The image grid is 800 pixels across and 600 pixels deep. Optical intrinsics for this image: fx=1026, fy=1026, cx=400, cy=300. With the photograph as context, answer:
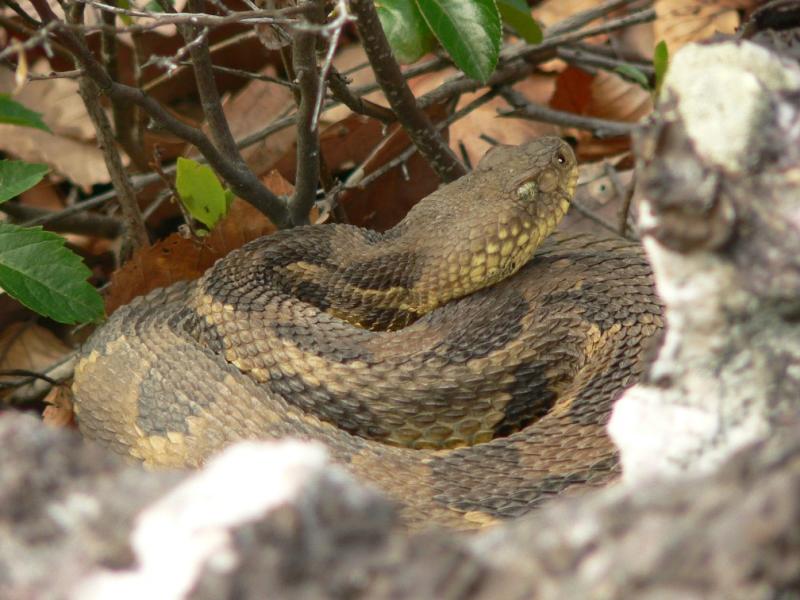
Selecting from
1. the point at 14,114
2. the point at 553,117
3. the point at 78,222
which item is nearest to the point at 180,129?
the point at 14,114

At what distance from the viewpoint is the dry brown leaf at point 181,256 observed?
4.08m

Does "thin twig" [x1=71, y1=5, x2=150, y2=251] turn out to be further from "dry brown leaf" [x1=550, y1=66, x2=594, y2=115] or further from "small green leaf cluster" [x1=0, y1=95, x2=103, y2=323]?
"dry brown leaf" [x1=550, y1=66, x2=594, y2=115]

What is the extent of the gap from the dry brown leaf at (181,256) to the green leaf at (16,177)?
0.72m

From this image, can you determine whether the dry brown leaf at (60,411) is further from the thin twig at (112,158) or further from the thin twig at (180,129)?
the thin twig at (180,129)

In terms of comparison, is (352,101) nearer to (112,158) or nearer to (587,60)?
(112,158)

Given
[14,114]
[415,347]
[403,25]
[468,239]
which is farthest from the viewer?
[403,25]

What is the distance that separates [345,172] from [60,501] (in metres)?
3.86

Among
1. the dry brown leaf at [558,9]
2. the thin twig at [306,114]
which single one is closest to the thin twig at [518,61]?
the thin twig at [306,114]

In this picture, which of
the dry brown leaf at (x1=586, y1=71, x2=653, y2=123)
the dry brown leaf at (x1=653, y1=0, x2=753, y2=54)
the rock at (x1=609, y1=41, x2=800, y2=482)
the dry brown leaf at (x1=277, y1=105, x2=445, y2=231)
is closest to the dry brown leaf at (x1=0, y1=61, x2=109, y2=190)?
the dry brown leaf at (x1=277, y1=105, x2=445, y2=231)

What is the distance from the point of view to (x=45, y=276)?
3.39m

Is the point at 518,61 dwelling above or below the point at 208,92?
below

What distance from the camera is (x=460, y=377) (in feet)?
11.2

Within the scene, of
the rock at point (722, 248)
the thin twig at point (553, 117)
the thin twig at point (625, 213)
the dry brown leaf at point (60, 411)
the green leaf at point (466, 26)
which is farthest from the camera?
the thin twig at point (553, 117)

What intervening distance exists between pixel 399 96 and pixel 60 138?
2578 mm
